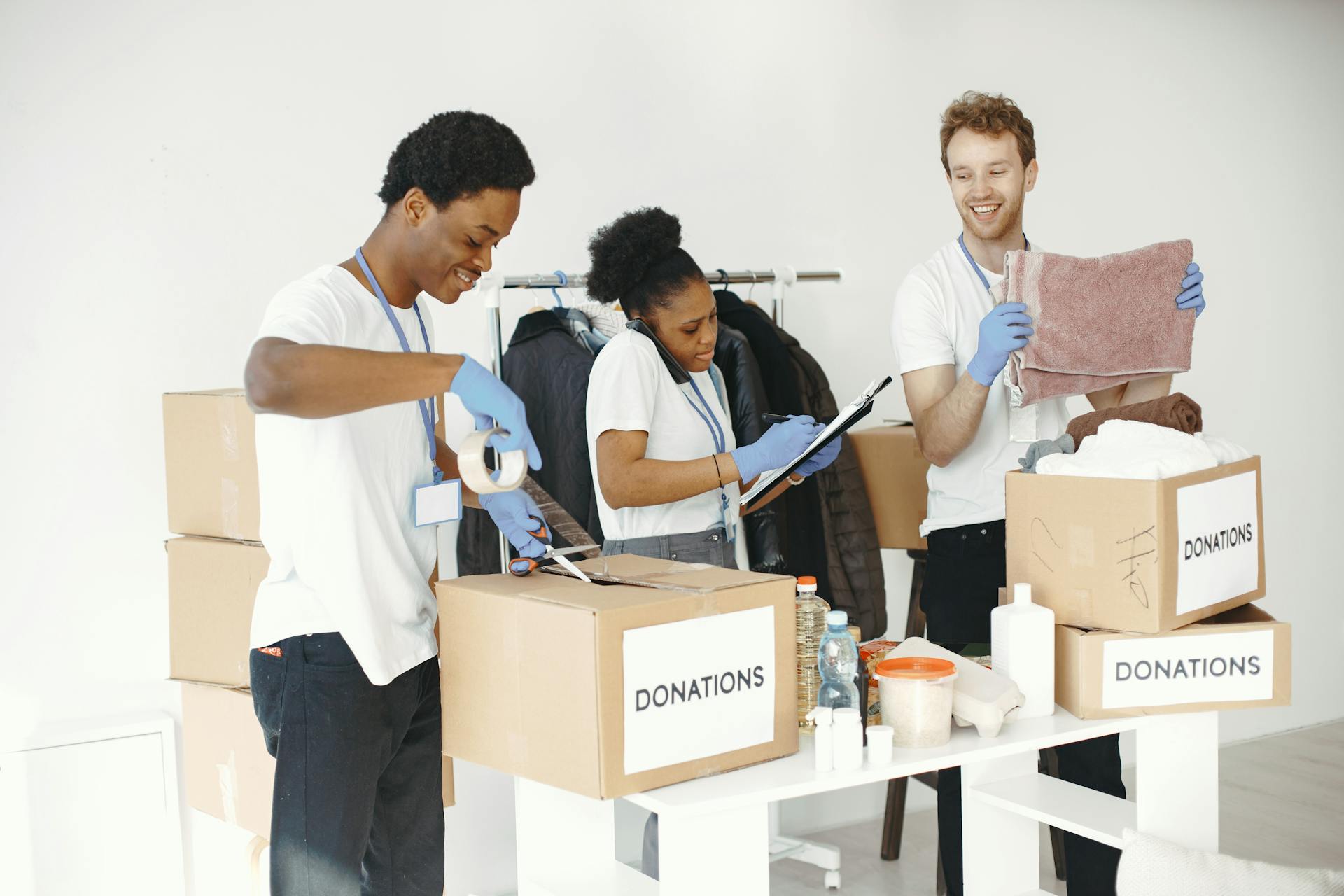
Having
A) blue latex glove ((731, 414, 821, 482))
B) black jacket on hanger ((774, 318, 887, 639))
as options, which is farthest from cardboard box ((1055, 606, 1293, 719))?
black jacket on hanger ((774, 318, 887, 639))

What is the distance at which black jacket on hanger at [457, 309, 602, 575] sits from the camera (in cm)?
272

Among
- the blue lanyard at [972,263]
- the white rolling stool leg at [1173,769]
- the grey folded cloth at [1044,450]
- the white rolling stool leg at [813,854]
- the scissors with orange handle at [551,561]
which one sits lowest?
the white rolling stool leg at [813,854]

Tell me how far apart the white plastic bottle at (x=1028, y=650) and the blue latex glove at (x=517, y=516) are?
723mm

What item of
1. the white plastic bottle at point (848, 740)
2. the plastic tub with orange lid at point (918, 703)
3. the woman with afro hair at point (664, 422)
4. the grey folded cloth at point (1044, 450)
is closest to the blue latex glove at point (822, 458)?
the woman with afro hair at point (664, 422)

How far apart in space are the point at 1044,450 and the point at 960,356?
0.36 meters

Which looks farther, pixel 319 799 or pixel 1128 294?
pixel 1128 294

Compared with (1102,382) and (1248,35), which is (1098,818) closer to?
(1102,382)

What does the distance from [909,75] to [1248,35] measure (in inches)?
57.6

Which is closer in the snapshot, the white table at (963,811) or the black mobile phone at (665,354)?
the white table at (963,811)

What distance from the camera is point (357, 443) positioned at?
61.7 inches

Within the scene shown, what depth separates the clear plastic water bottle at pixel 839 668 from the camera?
1.65 metres

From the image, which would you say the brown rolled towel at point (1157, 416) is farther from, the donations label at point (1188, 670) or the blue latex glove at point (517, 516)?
the blue latex glove at point (517, 516)

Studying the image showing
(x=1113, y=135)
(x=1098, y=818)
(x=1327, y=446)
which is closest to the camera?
(x=1098, y=818)

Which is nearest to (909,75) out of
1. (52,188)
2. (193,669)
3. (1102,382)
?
(1102,382)
